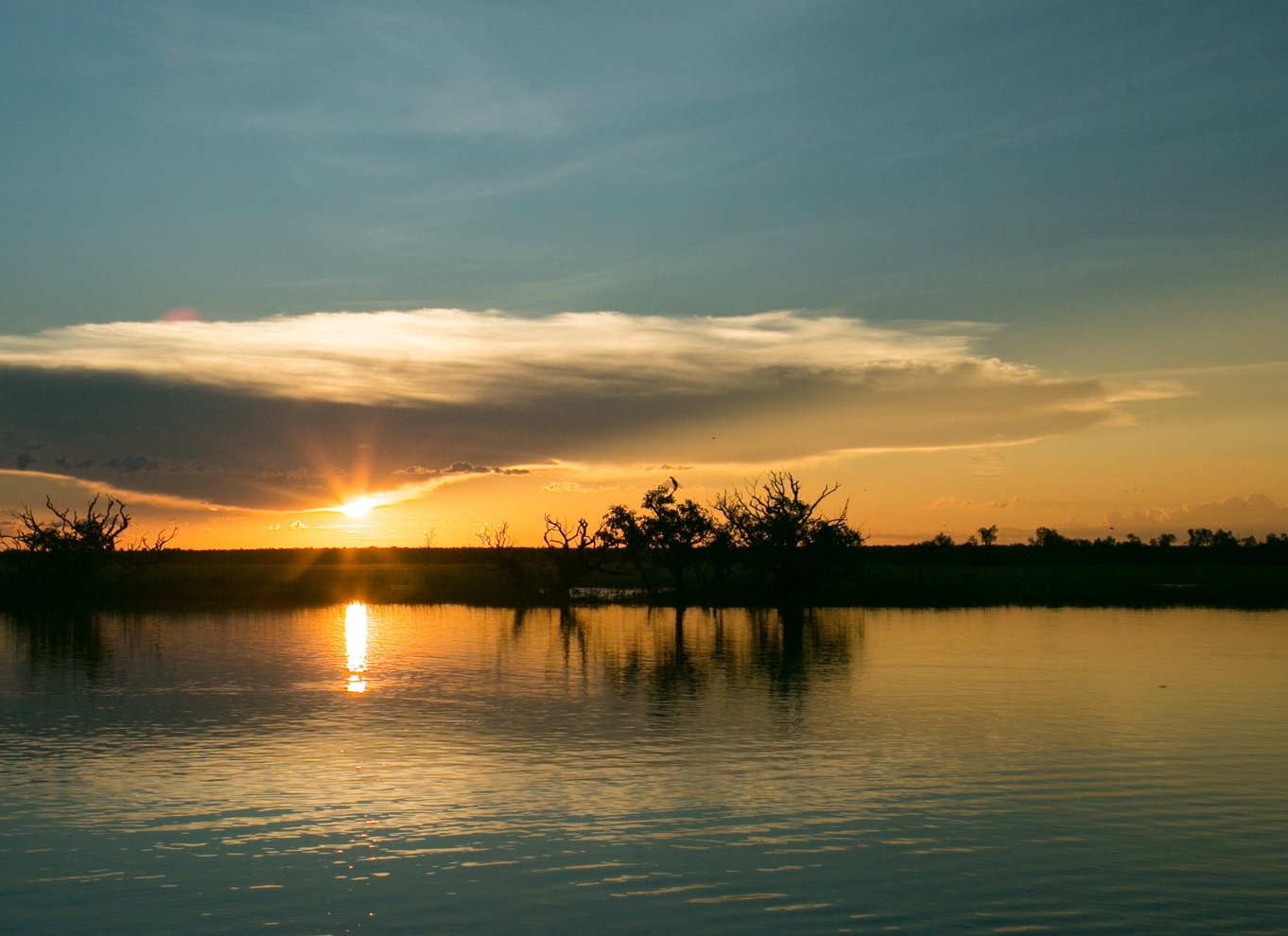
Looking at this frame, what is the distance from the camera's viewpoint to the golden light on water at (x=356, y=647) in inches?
1420

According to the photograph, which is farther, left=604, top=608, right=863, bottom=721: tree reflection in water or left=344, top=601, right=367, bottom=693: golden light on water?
left=344, top=601, right=367, bottom=693: golden light on water

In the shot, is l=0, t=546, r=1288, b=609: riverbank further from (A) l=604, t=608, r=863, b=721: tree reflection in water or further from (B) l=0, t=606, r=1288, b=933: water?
(B) l=0, t=606, r=1288, b=933: water

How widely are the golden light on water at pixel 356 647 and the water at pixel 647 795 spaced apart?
402 mm

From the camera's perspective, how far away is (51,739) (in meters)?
25.9

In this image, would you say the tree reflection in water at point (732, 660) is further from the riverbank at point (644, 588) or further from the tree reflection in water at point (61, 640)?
A: the tree reflection in water at point (61, 640)

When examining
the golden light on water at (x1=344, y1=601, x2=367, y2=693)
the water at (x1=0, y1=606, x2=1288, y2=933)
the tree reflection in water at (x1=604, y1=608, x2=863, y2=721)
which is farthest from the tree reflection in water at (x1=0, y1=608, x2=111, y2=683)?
the tree reflection in water at (x1=604, y1=608, x2=863, y2=721)

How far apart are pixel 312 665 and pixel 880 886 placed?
29.6 metres

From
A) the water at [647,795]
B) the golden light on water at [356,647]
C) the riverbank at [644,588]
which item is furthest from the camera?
the riverbank at [644,588]

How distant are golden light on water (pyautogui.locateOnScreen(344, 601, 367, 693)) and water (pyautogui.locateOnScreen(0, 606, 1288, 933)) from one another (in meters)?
0.40

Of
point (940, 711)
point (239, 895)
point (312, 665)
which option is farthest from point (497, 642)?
point (239, 895)

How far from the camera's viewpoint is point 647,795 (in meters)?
20.2

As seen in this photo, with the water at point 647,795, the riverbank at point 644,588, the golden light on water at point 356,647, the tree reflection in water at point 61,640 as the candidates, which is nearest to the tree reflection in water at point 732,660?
the water at point 647,795

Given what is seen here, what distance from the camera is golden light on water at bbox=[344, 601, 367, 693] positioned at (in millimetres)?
36062

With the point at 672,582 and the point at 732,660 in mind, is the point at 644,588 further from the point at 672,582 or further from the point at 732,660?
the point at 732,660
